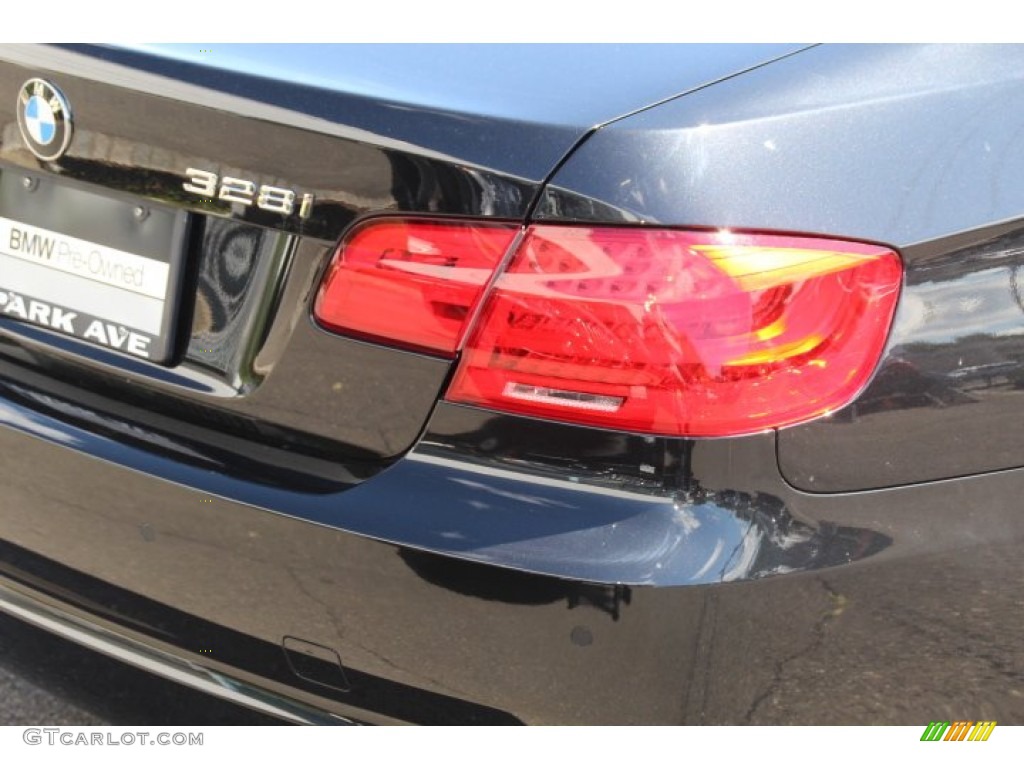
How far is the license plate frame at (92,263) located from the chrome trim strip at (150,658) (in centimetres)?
42

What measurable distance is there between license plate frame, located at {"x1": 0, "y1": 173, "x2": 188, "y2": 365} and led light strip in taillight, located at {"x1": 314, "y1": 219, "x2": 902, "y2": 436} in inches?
14.7

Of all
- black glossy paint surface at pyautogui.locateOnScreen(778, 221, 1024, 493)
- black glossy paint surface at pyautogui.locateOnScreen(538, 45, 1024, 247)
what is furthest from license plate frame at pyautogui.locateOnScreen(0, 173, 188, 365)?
black glossy paint surface at pyautogui.locateOnScreen(778, 221, 1024, 493)

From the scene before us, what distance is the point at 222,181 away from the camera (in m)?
1.64

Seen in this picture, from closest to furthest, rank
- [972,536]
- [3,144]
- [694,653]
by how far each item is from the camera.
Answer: [694,653], [972,536], [3,144]

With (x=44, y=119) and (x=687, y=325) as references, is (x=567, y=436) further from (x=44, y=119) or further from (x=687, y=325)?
(x=44, y=119)

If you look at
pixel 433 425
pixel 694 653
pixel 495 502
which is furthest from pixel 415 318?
pixel 694 653

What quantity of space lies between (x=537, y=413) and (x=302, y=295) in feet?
1.16

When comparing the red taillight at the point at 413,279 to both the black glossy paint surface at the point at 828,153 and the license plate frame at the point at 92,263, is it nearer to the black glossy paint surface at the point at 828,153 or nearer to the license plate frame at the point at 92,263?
the black glossy paint surface at the point at 828,153

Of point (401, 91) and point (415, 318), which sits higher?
point (401, 91)

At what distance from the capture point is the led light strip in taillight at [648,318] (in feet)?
4.85

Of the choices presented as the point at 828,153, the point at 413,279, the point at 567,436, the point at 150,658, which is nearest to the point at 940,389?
the point at 828,153

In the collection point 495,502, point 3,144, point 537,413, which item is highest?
point 3,144

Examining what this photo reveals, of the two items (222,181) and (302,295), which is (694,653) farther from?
(222,181)

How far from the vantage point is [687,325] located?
1.49 meters
